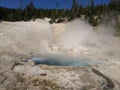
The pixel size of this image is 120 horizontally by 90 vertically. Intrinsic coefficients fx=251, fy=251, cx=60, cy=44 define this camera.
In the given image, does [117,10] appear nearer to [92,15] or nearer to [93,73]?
[92,15]

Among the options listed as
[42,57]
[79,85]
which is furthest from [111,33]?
[79,85]

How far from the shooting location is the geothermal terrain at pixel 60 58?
17.6 meters

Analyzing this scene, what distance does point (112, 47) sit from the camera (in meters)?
30.4

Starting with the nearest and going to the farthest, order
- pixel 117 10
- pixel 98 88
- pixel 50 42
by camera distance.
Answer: pixel 98 88
pixel 50 42
pixel 117 10

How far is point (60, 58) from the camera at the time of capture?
26422 mm

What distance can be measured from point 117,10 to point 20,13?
2638cm

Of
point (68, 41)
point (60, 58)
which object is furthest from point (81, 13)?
point (60, 58)

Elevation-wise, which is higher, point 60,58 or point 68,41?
point 68,41

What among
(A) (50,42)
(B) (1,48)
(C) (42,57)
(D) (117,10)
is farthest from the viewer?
(D) (117,10)

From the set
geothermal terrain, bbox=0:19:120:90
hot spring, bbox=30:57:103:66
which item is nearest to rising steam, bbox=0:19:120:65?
geothermal terrain, bbox=0:19:120:90

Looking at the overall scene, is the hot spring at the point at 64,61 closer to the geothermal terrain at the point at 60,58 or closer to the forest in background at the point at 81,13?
the geothermal terrain at the point at 60,58

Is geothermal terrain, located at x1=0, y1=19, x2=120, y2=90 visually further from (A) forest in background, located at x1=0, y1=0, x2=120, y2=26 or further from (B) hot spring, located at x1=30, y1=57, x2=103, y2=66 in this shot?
(A) forest in background, located at x1=0, y1=0, x2=120, y2=26

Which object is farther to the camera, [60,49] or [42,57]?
[60,49]

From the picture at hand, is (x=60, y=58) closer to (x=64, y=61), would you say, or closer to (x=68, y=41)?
(x=64, y=61)
